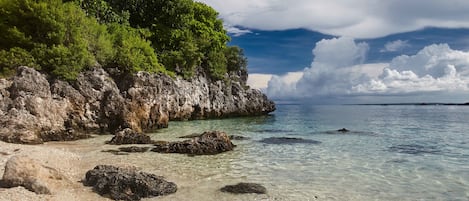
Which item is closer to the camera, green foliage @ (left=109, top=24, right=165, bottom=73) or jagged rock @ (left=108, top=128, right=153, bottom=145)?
jagged rock @ (left=108, top=128, right=153, bottom=145)

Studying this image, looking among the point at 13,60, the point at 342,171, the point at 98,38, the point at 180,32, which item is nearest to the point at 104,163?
the point at 342,171

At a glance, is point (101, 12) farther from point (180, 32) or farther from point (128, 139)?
point (128, 139)

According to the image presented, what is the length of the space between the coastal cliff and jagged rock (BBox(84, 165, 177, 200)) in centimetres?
948

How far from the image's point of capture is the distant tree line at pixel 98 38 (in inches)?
915

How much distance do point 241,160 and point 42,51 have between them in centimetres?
1578

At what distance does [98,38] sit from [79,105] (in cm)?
724

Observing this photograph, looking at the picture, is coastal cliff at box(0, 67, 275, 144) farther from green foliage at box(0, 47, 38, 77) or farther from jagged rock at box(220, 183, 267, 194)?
jagged rock at box(220, 183, 267, 194)

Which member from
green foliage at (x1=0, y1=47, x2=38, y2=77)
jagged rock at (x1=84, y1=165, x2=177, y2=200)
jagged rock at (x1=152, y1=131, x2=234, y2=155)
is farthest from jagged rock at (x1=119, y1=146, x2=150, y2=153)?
green foliage at (x1=0, y1=47, x2=38, y2=77)

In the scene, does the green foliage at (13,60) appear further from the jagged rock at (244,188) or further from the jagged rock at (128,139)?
the jagged rock at (244,188)

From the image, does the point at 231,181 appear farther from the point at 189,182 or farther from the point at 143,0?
the point at 143,0

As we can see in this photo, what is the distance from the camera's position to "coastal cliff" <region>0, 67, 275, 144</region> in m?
18.8

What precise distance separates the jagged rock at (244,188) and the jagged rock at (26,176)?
195 inches

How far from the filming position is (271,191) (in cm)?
1100

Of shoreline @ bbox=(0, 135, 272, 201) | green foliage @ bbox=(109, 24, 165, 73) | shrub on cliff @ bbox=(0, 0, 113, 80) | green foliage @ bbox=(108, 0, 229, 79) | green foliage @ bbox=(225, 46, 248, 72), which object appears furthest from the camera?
green foliage @ bbox=(225, 46, 248, 72)
